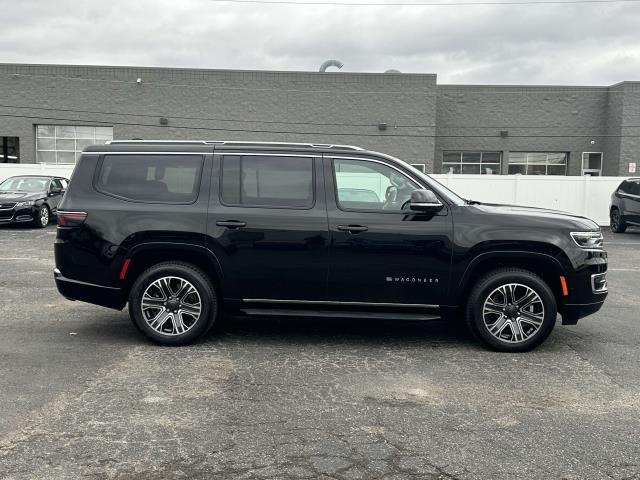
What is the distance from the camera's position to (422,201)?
571 cm

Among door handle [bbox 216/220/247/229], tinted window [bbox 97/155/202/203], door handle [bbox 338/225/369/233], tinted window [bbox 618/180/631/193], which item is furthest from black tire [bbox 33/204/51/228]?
tinted window [bbox 618/180/631/193]

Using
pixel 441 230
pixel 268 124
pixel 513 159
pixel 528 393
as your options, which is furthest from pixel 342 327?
pixel 513 159

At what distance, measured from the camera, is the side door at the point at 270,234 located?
5.87 metres

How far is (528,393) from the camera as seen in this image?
4867 millimetres

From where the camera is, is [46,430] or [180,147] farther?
[180,147]

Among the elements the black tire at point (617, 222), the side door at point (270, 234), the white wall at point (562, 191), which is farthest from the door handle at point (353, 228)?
the white wall at point (562, 191)

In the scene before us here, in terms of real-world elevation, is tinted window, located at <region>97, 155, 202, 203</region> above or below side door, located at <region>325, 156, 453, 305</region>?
above

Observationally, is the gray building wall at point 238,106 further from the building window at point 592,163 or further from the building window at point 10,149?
the building window at point 592,163

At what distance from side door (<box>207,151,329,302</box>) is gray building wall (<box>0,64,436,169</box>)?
24.7 metres

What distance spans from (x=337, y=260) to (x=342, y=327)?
4.34 feet

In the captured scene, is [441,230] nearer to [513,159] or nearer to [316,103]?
[316,103]

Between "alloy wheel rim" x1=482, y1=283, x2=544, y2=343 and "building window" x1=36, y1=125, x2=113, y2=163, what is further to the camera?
"building window" x1=36, y1=125, x2=113, y2=163

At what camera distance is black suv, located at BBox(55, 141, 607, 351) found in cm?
586

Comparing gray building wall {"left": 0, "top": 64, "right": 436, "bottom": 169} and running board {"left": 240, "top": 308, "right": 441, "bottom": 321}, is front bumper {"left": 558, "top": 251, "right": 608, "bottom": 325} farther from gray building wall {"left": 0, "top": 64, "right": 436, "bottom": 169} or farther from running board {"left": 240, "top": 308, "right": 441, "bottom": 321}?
gray building wall {"left": 0, "top": 64, "right": 436, "bottom": 169}
